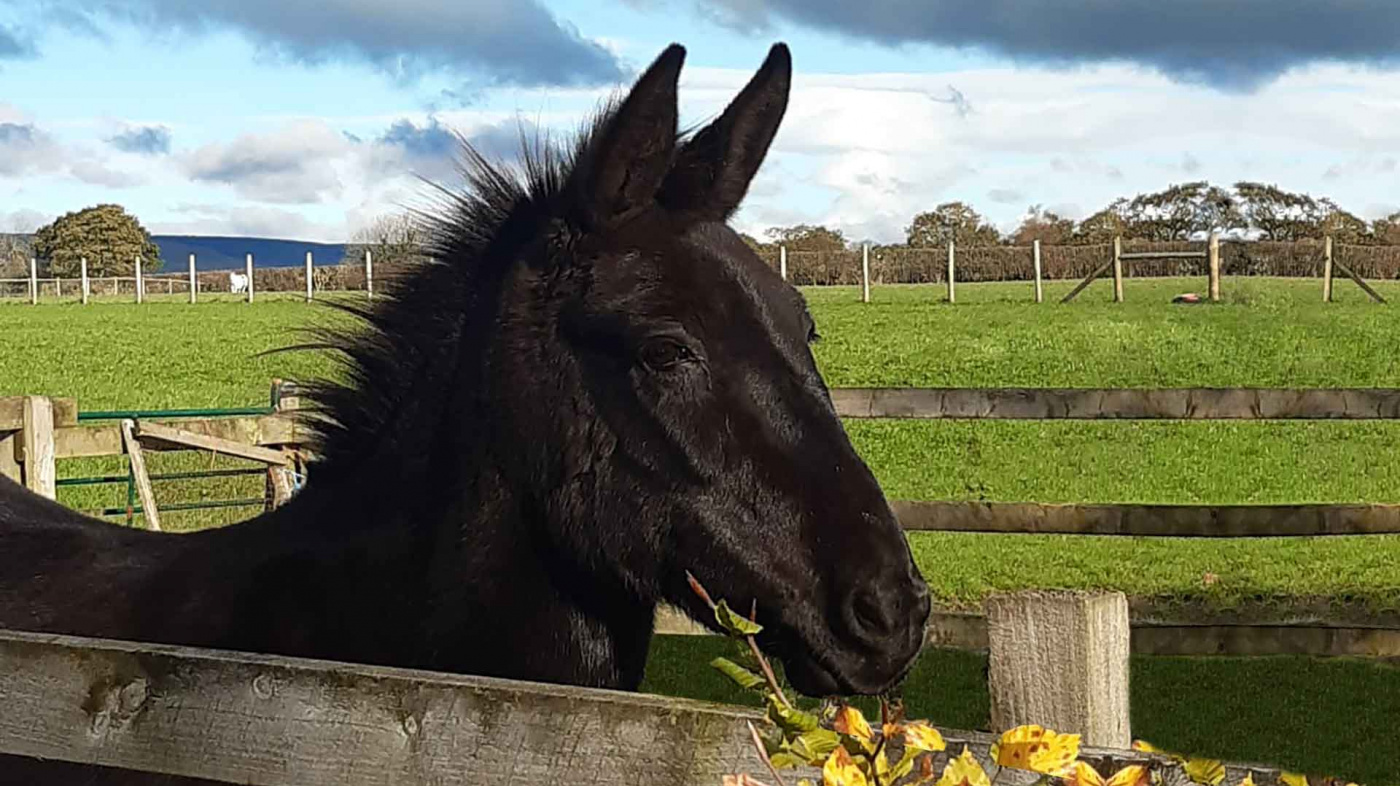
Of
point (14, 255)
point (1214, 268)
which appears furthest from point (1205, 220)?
point (14, 255)

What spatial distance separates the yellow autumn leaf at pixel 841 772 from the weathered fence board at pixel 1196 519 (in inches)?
194

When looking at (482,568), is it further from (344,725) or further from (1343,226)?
(1343,226)

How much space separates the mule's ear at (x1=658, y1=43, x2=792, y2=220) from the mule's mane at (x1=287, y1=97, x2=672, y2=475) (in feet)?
0.54

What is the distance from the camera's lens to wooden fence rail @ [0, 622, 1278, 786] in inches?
53.6

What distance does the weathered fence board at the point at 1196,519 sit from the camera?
6.05m

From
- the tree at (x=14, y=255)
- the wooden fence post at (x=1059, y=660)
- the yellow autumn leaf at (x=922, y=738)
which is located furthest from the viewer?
the tree at (x=14, y=255)

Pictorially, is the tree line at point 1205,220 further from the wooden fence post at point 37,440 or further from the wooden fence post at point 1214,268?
the wooden fence post at point 37,440

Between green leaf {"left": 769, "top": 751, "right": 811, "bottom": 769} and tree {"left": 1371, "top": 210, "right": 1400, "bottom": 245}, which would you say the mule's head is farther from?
tree {"left": 1371, "top": 210, "right": 1400, "bottom": 245}

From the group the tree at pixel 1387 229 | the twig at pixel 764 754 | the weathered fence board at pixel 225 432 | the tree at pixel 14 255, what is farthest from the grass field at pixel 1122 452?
the tree at pixel 14 255

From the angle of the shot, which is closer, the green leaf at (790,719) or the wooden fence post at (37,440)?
the green leaf at (790,719)

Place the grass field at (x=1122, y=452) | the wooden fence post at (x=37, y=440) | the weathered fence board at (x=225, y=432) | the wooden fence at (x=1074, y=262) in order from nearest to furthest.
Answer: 1. the grass field at (x=1122, y=452)
2. the wooden fence post at (x=37, y=440)
3. the weathered fence board at (x=225, y=432)
4. the wooden fence at (x=1074, y=262)

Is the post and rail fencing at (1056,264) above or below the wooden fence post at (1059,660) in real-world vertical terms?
above

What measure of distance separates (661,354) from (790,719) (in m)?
1.18

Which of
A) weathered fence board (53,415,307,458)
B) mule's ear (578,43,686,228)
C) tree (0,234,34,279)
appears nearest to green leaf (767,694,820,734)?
mule's ear (578,43,686,228)
